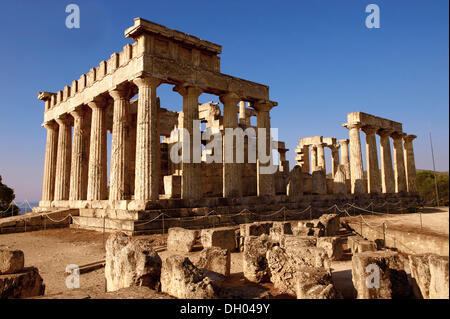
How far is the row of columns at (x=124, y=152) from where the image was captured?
43.0 feet

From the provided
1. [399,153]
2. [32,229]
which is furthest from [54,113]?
[399,153]

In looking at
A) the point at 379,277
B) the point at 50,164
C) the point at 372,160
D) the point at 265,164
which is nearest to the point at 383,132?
the point at 372,160

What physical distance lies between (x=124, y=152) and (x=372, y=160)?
19.3m

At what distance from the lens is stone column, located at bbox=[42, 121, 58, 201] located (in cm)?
2084

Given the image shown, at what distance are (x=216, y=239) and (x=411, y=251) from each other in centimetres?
490

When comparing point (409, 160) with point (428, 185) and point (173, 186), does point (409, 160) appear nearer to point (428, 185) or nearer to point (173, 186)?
point (428, 185)

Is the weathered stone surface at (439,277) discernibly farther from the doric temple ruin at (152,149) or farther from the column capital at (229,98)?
the column capital at (229,98)

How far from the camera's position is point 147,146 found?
13.0 metres

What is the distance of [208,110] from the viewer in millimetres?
24953

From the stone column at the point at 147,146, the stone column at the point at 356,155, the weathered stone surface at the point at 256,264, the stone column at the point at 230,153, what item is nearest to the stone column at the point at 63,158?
the stone column at the point at 147,146

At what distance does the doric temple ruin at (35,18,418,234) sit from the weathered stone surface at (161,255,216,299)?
683 cm

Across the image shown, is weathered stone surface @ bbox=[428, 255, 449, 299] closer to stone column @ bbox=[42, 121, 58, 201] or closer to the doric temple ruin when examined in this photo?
the doric temple ruin

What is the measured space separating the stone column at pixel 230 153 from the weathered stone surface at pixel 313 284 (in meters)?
11.2
